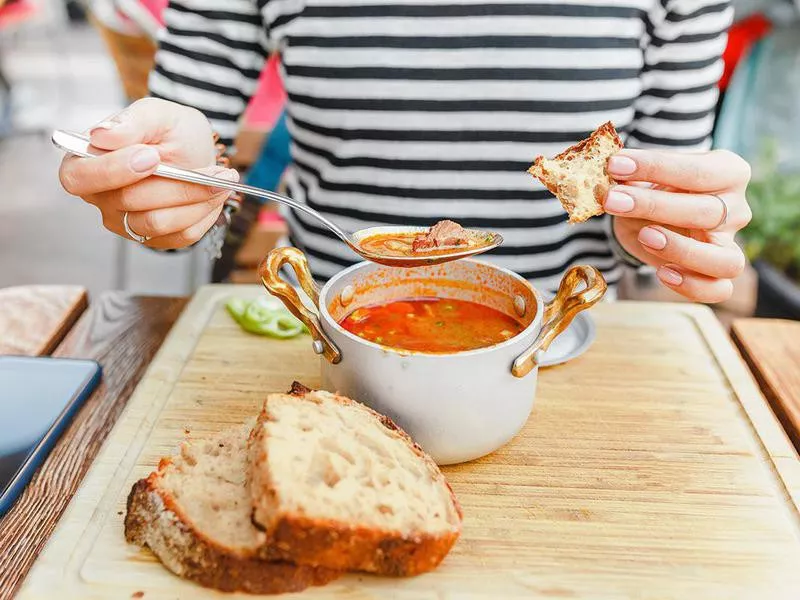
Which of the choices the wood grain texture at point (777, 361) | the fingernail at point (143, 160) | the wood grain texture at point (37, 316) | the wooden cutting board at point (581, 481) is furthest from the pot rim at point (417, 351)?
the wood grain texture at point (37, 316)

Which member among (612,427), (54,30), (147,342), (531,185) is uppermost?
(531,185)

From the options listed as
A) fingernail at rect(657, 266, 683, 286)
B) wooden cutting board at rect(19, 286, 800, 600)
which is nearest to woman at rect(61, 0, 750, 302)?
fingernail at rect(657, 266, 683, 286)

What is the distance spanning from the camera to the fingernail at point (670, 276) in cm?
145

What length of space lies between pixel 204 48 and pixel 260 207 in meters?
1.55

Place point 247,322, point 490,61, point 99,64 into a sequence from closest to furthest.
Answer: point 247,322
point 490,61
point 99,64

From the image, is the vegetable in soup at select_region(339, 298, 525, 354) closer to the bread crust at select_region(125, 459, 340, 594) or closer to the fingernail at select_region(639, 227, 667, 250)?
the fingernail at select_region(639, 227, 667, 250)

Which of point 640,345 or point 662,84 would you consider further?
point 662,84

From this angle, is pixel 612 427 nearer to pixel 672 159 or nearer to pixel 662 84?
pixel 672 159

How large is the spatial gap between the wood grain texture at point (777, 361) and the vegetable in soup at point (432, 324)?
59 centimetres

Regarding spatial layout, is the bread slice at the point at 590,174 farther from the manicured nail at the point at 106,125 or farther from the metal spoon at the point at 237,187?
the manicured nail at the point at 106,125

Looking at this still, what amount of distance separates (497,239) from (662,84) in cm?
84

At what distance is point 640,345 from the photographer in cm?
171

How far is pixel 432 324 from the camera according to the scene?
1429 millimetres

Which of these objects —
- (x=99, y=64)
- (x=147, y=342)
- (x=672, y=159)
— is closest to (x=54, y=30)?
(x=99, y=64)
